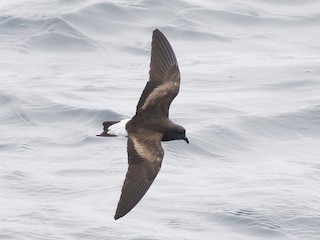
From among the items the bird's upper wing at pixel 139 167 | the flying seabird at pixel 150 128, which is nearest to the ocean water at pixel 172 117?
the flying seabird at pixel 150 128

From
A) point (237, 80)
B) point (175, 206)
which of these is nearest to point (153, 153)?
point (175, 206)

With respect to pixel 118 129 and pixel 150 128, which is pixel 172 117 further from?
pixel 118 129

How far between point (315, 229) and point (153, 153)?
7.37 ft

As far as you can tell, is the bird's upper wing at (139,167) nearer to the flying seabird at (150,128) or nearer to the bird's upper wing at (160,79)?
the flying seabird at (150,128)

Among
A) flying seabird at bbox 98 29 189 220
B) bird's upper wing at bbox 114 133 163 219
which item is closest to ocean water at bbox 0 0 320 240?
flying seabird at bbox 98 29 189 220

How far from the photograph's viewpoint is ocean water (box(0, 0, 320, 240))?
34.7 feet

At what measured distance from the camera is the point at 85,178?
11.5m

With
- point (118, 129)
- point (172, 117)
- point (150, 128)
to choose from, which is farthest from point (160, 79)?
point (172, 117)

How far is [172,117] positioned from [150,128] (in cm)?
419

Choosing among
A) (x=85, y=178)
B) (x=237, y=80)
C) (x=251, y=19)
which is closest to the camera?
(x=85, y=178)

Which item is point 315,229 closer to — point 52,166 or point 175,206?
point 175,206

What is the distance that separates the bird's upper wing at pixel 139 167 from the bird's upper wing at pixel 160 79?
36 cm

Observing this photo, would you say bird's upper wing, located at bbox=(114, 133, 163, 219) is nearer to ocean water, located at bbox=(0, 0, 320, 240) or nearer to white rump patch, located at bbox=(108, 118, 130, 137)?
white rump patch, located at bbox=(108, 118, 130, 137)

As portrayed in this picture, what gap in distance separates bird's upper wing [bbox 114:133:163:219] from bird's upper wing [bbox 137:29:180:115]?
358 millimetres
